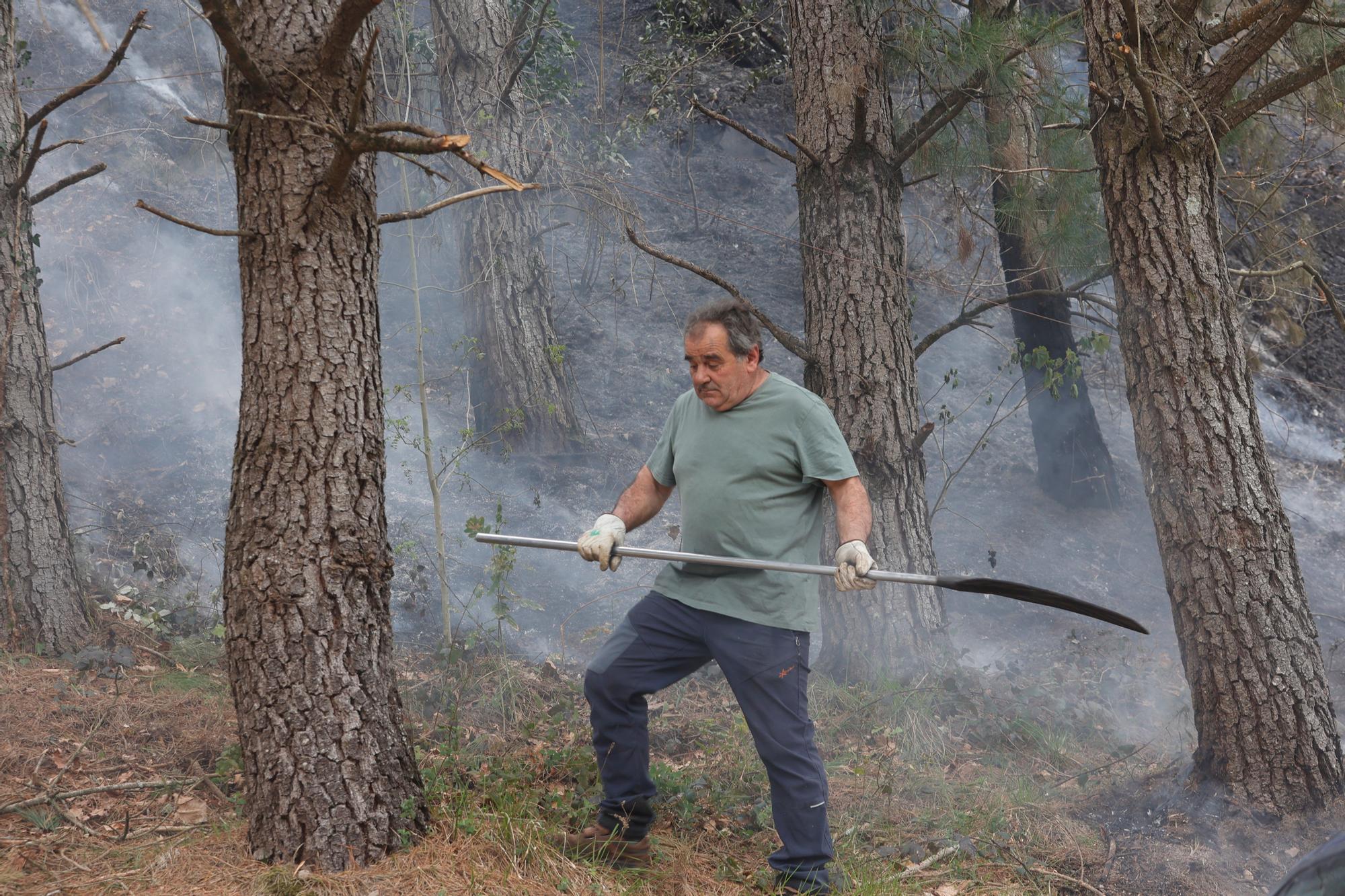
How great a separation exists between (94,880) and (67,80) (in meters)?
11.8

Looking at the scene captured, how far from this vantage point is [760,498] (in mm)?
3217

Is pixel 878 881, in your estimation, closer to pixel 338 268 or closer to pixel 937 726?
pixel 937 726

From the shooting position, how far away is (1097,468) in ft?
31.3

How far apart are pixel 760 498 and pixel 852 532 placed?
1.02 feet

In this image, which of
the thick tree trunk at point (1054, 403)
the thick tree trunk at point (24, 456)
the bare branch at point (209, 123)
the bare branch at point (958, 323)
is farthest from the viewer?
the thick tree trunk at point (1054, 403)

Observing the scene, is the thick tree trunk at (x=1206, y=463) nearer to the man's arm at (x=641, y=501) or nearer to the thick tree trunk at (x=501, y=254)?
the man's arm at (x=641, y=501)

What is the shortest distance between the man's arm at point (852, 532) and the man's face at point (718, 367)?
0.42 metres

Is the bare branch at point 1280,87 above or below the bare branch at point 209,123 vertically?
above

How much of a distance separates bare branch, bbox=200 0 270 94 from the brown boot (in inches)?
93.9

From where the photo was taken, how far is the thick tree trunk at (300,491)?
2.77m

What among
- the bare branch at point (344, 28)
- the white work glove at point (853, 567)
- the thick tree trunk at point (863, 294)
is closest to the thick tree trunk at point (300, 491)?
the bare branch at point (344, 28)

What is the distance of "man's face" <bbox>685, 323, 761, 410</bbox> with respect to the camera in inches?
127

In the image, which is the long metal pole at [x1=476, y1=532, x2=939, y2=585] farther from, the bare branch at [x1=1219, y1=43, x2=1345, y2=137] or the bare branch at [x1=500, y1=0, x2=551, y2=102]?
the bare branch at [x1=500, y1=0, x2=551, y2=102]

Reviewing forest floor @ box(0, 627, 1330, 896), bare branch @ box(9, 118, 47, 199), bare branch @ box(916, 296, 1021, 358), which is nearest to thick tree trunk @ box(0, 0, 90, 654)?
bare branch @ box(9, 118, 47, 199)
